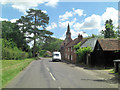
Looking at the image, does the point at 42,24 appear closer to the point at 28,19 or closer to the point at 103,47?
the point at 28,19

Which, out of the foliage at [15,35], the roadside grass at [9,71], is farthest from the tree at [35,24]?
the roadside grass at [9,71]

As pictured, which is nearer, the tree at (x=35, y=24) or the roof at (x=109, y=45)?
the roof at (x=109, y=45)

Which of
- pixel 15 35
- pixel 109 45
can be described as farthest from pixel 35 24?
pixel 109 45

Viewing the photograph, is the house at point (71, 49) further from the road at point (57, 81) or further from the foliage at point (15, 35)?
the road at point (57, 81)

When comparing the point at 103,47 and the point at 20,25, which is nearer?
the point at 103,47

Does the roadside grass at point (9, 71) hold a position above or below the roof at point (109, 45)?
below

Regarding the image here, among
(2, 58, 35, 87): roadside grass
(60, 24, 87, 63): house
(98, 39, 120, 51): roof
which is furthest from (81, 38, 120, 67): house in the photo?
(60, 24, 87, 63): house

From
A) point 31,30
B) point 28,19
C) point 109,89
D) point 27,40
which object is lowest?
point 109,89

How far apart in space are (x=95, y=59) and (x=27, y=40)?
31097mm

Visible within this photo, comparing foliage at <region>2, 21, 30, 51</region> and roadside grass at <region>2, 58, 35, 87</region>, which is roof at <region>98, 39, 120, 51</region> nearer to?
roadside grass at <region>2, 58, 35, 87</region>

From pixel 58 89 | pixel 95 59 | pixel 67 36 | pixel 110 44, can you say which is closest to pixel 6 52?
pixel 95 59

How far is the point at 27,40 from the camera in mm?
47781

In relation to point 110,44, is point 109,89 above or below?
below

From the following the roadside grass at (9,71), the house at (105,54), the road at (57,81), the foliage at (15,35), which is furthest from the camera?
the foliage at (15,35)
